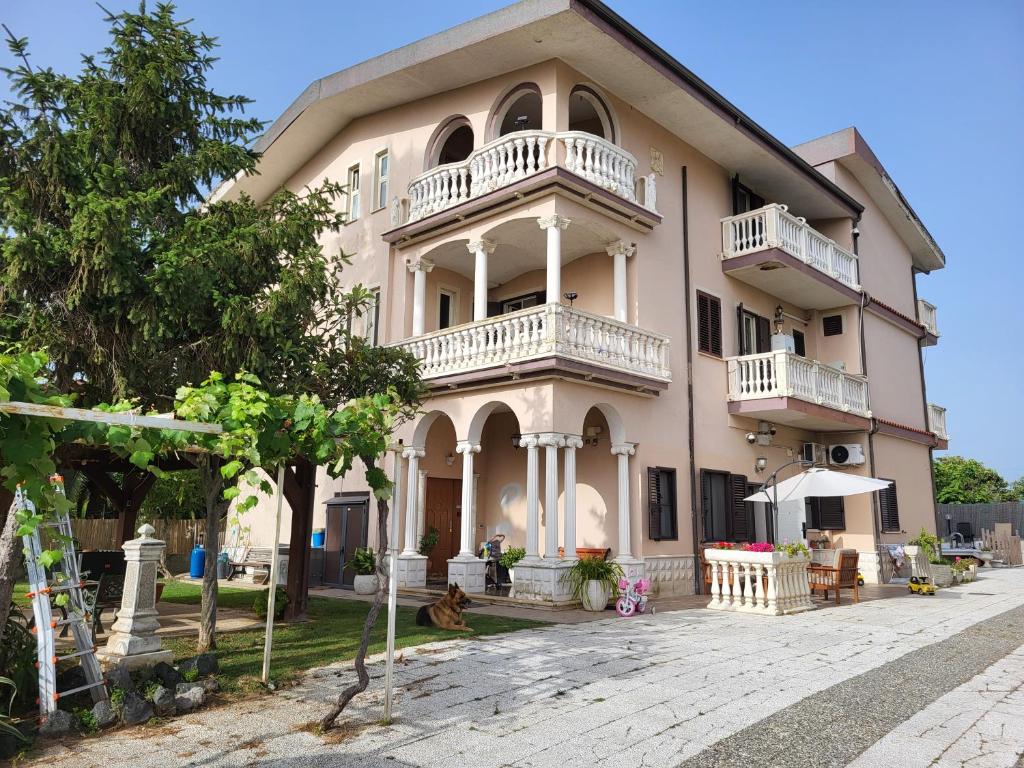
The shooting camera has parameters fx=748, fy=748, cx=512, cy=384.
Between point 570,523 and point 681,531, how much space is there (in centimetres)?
308

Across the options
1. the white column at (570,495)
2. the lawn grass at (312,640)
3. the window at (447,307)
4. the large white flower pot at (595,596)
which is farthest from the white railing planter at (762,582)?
the window at (447,307)

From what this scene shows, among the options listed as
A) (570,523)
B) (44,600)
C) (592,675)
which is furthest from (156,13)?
(570,523)

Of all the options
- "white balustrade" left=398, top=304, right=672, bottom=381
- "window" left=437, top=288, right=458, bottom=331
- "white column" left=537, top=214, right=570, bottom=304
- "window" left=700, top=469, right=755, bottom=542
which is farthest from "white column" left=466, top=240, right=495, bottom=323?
"window" left=700, top=469, right=755, bottom=542

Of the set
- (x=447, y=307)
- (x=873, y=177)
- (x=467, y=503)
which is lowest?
(x=467, y=503)

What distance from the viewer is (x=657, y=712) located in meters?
6.11

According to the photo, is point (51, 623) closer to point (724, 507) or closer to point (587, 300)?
point (587, 300)

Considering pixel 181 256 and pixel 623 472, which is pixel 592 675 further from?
pixel 623 472

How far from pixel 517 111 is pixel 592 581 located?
1024 cm

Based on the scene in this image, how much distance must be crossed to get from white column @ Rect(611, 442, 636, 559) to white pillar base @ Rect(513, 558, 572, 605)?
4.67 ft

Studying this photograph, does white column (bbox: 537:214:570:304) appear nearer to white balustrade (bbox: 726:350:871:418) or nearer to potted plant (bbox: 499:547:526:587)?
potted plant (bbox: 499:547:526:587)

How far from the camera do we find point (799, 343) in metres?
20.9

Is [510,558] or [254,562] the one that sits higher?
[510,558]

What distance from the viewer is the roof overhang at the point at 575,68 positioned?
13633 mm

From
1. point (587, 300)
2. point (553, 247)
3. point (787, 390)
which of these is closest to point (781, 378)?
point (787, 390)
